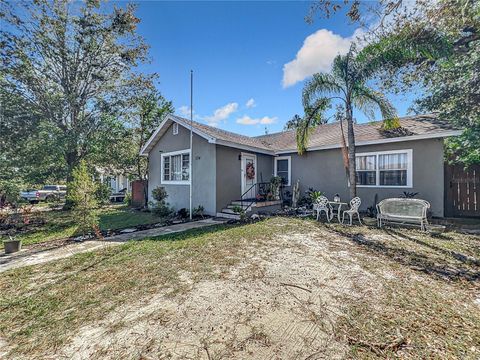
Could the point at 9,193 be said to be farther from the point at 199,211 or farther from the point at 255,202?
the point at 255,202

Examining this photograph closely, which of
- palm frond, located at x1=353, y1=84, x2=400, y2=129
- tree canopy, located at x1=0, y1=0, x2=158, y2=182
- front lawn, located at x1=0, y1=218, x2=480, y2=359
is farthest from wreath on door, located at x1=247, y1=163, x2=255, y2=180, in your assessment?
tree canopy, located at x1=0, y1=0, x2=158, y2=182

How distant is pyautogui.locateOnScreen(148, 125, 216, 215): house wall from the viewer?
10.5m

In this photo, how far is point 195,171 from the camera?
36.6 ft

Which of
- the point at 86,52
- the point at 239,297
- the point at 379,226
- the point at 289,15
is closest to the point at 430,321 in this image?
the point at 239,297

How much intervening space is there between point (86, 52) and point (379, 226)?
698 inches

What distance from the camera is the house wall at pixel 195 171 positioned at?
10.5 metres

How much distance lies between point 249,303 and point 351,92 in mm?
9062

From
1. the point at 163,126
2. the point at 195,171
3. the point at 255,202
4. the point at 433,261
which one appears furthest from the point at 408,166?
the point at 163,126

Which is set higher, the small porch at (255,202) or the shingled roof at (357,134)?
the shingled roof at (357,134)

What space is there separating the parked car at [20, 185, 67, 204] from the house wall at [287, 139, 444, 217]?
19003mm

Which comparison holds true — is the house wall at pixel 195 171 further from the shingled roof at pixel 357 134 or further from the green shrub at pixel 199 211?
the shingled roof at pixel 357 134

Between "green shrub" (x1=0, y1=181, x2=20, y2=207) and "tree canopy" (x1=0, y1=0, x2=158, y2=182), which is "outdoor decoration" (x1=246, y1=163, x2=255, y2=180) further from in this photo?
"green shrub" (x1=0, y1=181, x2=20, y2=207)

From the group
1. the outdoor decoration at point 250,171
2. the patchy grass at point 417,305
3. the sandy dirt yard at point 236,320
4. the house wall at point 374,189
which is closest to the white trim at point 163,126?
the outdoor decoration at point 250,171

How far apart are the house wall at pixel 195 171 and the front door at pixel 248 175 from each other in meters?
1.86
